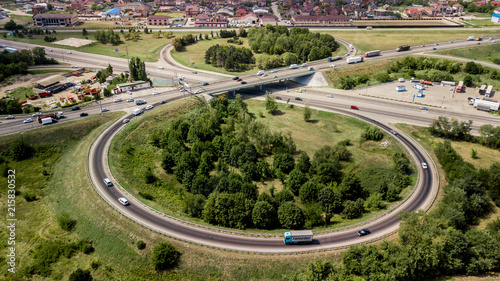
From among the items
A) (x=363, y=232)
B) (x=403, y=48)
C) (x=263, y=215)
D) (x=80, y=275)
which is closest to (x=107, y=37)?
(x=403, y=48)

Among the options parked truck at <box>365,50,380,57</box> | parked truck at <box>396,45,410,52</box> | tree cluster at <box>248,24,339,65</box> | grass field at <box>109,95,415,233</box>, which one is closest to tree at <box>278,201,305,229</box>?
grass field at <box>109,95,415,233</box>

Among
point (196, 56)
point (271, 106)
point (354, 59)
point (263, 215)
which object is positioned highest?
point (354, 59)

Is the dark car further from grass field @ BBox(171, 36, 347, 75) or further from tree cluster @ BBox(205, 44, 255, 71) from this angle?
tree cluster @ BBox(205, 44, 255, 71)

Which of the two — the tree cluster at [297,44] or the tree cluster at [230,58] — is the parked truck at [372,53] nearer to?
the tree cluster at [297,44]

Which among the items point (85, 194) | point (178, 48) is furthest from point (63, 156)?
point (178, 48)

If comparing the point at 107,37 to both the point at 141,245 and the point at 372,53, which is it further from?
the point at 141,245

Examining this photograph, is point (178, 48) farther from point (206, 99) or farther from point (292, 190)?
point (292, 190)
